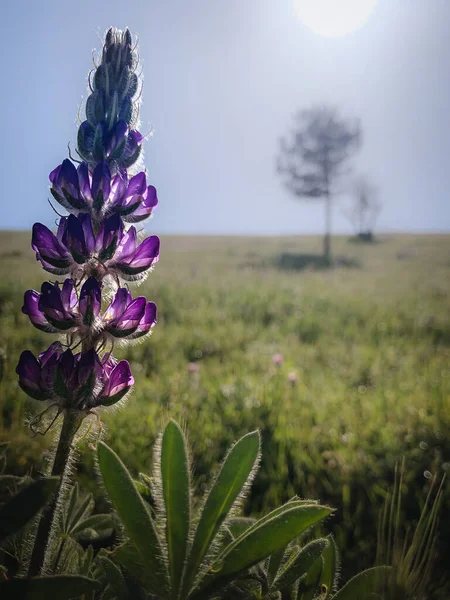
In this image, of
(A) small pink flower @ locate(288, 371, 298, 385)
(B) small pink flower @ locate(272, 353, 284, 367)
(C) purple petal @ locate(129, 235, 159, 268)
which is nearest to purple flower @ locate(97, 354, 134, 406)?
(C) purple petal @ locate(129, 235, 159, 268)

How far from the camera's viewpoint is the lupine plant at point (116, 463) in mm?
814

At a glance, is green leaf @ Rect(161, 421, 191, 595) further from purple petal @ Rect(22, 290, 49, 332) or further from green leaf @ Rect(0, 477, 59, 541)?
purple petal @ Rect(22, 290, 49, 332)

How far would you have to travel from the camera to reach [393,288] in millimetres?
9688

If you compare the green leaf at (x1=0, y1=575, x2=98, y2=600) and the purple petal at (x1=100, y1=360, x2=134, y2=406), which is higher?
the purple petal at (x1=100, y1=360, x2=134, y2=406)

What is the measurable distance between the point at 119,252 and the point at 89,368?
0.25m

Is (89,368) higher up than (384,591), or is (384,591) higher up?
(89,368)

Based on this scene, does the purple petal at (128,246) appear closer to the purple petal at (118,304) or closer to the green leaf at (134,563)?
the purple petal at (118,304)

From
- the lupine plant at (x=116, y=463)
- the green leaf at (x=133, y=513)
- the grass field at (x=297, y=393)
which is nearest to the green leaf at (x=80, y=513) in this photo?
the lupine plant at (x=116, y=463)

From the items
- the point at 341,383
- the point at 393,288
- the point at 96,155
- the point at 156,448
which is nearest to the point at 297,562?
the point at 156,448

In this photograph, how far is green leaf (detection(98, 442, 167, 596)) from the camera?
2.66 ft

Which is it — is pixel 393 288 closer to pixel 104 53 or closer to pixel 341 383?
pixel 341 383

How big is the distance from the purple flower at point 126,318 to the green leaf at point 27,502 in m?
0.35

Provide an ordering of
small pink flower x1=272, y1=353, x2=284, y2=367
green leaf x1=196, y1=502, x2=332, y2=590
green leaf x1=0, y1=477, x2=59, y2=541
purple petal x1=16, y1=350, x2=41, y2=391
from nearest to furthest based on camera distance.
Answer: green leaf x1=0, y1=477, x2=59, y2=541 < green leaf x1=196, y1=502, x2=332, y2=590 < purple petal x1=16, y1=350, x2=41, y2=391 < small pink flower x1=272, y1=353, x2=284, y2=367

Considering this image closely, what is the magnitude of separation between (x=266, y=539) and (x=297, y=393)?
246cm
